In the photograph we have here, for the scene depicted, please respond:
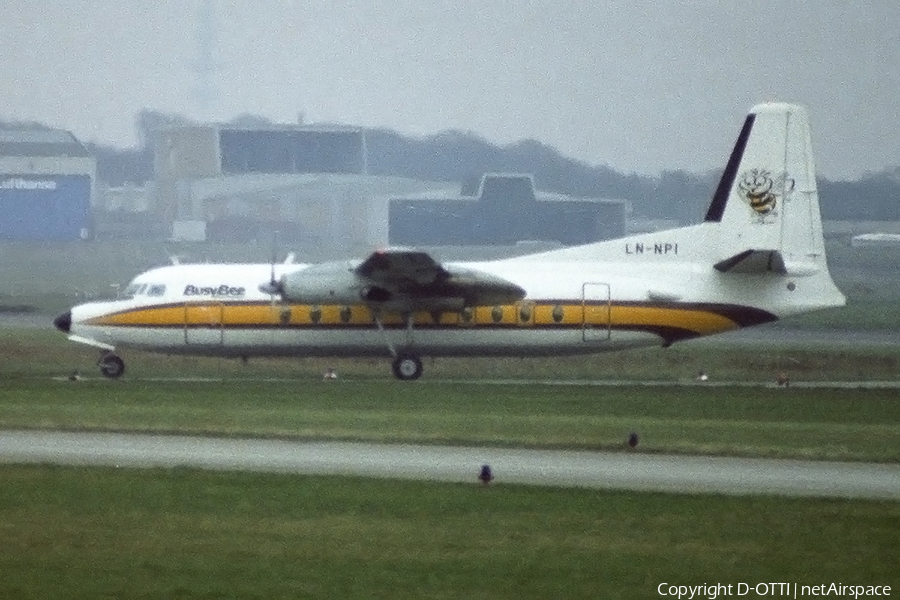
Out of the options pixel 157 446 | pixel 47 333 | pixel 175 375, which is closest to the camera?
pixel 157 446

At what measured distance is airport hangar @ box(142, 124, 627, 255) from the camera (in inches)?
2138

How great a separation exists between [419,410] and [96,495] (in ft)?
34.4

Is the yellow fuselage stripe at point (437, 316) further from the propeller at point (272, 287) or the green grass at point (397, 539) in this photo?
the green grass at point (397, 539)

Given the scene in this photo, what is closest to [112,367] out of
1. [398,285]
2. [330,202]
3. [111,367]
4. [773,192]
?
[111,367]

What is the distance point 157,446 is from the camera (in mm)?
21031

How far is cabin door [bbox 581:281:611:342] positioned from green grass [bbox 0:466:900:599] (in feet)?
50.6

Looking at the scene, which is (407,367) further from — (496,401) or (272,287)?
(496,401)

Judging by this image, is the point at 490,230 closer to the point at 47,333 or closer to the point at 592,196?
the point at 592,196

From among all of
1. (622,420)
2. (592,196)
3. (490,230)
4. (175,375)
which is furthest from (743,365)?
(592,196)

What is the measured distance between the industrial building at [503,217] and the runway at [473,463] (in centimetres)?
3174

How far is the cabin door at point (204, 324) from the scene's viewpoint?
109 feet

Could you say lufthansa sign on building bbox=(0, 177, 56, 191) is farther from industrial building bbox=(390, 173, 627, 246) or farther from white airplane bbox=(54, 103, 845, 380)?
white airplane bbox=(54, 103, 845, 380)

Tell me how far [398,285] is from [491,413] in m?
7.08
